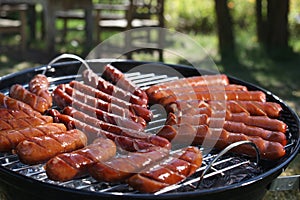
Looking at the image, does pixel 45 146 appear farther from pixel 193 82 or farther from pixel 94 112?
pixel 193 82

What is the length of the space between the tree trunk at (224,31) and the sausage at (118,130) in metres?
6.68

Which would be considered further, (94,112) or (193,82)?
(193,82)

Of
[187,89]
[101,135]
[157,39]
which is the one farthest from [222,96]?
[157,39]

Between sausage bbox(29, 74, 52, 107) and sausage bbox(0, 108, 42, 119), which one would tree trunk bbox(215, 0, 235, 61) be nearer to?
sausage bbox(29, 74, 52, 107)

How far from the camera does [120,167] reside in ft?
7.29

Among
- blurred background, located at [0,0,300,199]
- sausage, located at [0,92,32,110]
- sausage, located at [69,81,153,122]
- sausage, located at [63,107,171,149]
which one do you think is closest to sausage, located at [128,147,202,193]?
sausage, located at [63,107,171,149]

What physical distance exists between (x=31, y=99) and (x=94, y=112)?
502 mm

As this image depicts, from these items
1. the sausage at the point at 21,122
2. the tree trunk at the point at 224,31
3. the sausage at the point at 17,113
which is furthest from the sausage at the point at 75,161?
the tree trunk at the point at 224,31

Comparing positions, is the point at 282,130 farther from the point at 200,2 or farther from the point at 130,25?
the point at 200,2

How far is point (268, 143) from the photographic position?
2.63 m

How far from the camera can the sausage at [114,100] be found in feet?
Answer: 9.83

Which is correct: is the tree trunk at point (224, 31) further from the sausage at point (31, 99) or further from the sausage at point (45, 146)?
the sausage at point (45, 146)

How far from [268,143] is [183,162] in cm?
66

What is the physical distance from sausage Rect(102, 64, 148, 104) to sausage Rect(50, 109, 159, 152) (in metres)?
0.62
